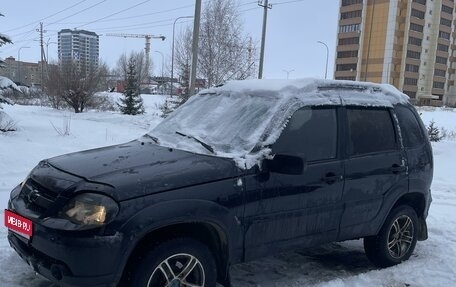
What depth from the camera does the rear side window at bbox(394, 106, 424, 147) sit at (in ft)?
16.9

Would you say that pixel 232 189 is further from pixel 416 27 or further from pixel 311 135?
pixel 416 27

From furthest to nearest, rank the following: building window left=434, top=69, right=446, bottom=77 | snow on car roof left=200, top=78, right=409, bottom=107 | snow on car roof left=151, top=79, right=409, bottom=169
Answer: building window left=434, top=69, right=446, bottom=77, snow on car roof left=200, top=78, right=409, bottom=107, snow on car roof left=151, top=79, right=409, bottom=169

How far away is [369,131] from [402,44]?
98455 mm

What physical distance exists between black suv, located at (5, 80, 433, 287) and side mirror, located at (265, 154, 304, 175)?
0.4 inches

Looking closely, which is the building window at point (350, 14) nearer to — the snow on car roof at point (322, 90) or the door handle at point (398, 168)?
the snow on car roof at point (322, 90)

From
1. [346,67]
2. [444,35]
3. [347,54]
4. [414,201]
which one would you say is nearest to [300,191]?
[414,201]

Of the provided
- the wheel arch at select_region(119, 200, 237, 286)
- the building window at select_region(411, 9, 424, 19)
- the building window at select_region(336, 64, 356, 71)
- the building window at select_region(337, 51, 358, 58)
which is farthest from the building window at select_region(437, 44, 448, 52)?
the wheel arch at select_region(119, 200, 237, 286)

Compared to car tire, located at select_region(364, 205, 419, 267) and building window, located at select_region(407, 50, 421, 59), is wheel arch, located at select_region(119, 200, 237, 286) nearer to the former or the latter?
car tire, located at select_region(364, 205, 419, 267)

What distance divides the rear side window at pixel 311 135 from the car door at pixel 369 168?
20 centimetres

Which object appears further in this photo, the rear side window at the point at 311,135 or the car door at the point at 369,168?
the car door at the point at 369,168

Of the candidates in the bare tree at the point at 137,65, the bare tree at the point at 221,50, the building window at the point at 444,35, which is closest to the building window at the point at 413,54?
the building window at the point at 444,35

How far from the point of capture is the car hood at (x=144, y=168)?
3.31m

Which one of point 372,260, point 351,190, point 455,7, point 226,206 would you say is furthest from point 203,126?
point 455,7

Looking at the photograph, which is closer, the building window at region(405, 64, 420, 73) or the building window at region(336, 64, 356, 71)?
the building window at region(405, 64, 420, 73)
